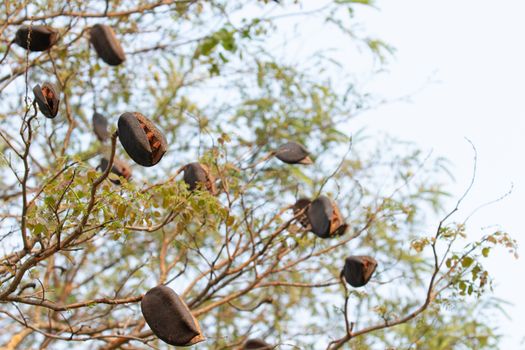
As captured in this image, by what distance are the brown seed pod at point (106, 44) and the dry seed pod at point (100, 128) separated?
0.38m

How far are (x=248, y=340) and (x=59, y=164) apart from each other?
1.20 metres

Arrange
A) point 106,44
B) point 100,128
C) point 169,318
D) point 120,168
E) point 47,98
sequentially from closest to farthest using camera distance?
point 169,318
point 47,98
point 120,168
point 106,44
point 100,128

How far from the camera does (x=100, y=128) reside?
4.16 m

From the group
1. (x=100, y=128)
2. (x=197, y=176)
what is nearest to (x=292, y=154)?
(x=197, y=176)

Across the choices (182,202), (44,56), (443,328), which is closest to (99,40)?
(44,56)

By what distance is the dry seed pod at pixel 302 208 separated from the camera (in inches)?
140

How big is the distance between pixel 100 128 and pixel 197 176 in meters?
1.12

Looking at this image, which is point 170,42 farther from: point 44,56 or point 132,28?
point 44,56

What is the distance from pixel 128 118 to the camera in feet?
7.68

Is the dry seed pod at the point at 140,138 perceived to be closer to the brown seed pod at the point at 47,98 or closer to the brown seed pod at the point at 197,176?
the brown seed pod at the point at 47,98

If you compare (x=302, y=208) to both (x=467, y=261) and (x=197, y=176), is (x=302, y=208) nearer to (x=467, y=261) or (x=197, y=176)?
(x=197, y=176)

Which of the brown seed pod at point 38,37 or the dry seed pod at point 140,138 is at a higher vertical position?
the brown seed pod at point 38,37

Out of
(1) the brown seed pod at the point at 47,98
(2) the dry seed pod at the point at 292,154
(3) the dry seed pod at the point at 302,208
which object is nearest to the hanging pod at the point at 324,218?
(3) the dry seed pod at the point at 302,208

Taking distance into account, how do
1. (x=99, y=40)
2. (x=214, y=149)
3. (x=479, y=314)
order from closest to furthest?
(x=214, y=149) → (x=99, y=40) → (x=479, y=314)
